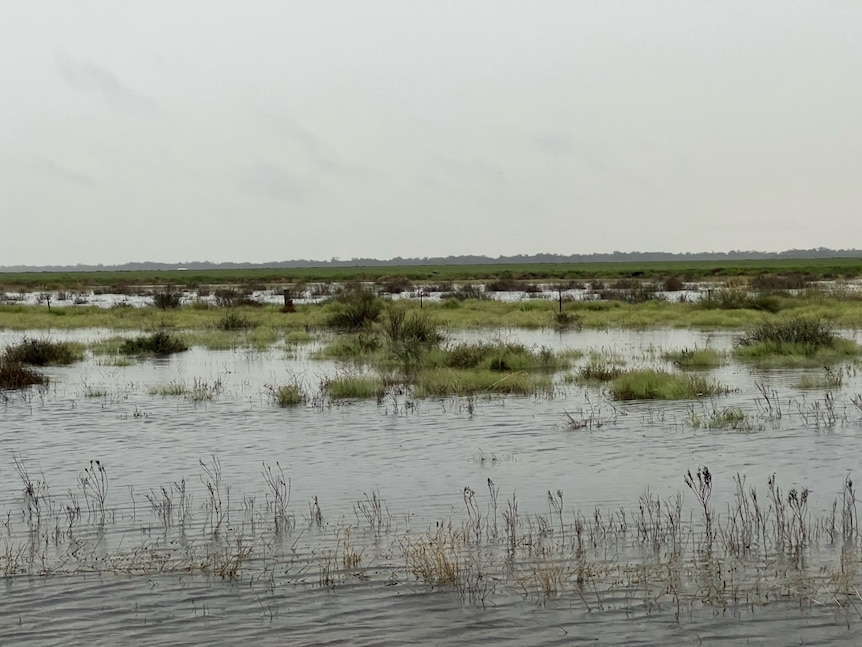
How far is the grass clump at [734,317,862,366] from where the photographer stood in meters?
24.2

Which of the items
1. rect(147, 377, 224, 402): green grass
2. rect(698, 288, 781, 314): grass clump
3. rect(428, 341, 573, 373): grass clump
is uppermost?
rect(698, 288, 781, 314): grass clump

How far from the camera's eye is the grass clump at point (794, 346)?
24.2m

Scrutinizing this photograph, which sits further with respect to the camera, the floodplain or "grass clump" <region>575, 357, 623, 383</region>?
"grass clump" <region>575, 357, 623, 383</region>

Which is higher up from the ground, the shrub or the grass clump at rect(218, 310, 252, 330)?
the shrub

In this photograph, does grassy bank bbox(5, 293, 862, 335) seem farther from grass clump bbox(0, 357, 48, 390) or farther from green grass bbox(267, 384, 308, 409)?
green grass bbox(267, 384, 308, 409)

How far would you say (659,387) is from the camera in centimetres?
1870

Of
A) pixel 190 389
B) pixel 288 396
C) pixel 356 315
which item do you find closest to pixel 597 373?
pixel 288 396

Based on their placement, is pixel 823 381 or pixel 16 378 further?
pixel 16 378

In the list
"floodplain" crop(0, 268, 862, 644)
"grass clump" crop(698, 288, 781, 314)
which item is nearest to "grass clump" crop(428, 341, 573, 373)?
"floodplain" crop(0, 268, 862, 644)

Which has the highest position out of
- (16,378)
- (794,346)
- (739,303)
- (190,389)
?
(739,303)

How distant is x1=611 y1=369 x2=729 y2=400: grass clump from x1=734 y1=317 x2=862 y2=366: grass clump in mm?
5512

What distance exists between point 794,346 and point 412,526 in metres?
18.2

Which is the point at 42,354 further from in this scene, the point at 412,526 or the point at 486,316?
the point at 412,526

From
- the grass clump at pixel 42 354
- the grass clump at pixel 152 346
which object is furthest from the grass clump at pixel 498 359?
the grass clump at pixel 42 354
